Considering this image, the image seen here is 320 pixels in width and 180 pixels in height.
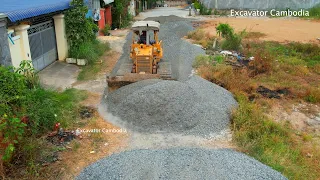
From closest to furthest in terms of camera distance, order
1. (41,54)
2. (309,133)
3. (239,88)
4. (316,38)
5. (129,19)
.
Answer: (309,133) → (239,88) → (41,54) → (316,38) → (129,19)

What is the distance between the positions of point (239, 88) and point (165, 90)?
3.43m

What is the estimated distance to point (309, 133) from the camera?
8.84 metres

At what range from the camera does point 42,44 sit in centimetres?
1317

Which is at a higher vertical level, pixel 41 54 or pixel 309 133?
pixel 41 54

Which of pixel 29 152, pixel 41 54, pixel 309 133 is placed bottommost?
pixel 309 133

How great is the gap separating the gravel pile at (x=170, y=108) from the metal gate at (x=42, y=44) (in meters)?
4.57

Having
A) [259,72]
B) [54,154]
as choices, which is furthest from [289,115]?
[54,154]

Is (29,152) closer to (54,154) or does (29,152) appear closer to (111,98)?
(54,154)

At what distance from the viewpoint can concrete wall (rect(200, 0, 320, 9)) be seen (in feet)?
108

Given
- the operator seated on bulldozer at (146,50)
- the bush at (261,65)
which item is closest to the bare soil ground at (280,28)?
the bush at (261,65)

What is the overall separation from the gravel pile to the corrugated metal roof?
3924 mm

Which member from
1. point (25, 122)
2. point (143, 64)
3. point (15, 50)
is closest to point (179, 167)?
point (25, 122)

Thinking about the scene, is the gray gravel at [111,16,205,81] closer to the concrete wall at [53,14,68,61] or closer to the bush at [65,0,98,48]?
the bush at [65,0,98,48]

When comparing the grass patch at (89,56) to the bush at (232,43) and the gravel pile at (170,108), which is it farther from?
the bush at (232,43)
